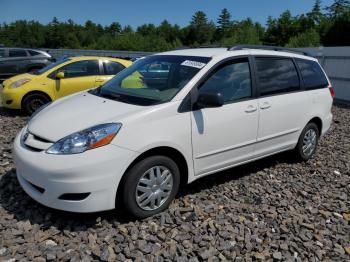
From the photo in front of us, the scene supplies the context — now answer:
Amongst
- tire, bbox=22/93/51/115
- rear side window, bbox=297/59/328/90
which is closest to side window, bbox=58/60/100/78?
tire, bbox=22/93/51/115

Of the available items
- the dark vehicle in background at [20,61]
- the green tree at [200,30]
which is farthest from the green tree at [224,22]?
the dark vehicle in background at [20,61]

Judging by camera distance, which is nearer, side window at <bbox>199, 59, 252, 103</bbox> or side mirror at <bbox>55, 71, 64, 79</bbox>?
side window at <bbox>199, 59, 252, 103</bbox>

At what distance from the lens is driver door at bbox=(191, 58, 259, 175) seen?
3.75 meters

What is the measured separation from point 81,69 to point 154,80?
189 inches

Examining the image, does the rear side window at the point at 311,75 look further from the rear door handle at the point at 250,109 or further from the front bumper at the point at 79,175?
the front bumper at the point at 79,175

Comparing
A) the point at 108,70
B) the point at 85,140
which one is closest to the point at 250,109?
the point at 85,140

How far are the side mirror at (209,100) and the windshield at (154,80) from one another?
26cm

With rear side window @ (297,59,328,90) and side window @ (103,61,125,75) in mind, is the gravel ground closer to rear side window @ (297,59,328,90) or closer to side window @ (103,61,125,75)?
rear side window @ (297,59,328,90)

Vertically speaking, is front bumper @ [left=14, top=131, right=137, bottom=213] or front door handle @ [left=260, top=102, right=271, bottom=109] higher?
front door handle @ [left=260, top=102, right=271, bottom=109]

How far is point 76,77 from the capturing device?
8.27 meters

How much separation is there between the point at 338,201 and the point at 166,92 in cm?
249

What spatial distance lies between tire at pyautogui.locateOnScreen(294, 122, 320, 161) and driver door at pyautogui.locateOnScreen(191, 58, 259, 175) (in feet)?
4.01

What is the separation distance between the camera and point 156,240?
325cm

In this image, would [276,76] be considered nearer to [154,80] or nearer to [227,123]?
[227,123]
